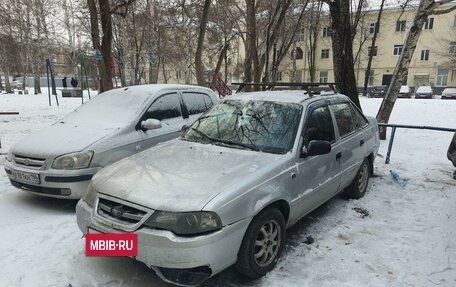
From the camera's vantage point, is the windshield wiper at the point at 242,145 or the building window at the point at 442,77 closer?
the windshield wiper at the point at 242,145

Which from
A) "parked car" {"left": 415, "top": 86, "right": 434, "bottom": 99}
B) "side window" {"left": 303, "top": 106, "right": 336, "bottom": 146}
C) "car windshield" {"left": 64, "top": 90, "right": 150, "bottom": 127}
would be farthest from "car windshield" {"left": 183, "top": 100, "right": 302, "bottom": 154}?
"parked car" {"left": 415, "top": 86, "right": 434, "bottom": 99}

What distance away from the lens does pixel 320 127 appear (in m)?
4.37

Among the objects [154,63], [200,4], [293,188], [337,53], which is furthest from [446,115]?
[154,63]

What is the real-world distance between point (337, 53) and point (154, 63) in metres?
26.7

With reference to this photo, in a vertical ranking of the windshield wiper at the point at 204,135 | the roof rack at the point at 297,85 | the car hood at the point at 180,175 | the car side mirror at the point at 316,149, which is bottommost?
the car hood at the point at 180,175

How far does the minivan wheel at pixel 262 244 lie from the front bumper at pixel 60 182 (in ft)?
8.27

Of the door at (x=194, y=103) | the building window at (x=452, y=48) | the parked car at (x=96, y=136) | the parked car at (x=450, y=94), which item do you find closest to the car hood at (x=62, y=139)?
the parked car at (x=96, y=136)

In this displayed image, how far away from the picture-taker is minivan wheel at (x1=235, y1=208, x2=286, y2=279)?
310 centimetres

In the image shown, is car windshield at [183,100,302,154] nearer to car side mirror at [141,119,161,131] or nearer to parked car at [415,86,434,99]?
car side mirror at [141,119,161,131]

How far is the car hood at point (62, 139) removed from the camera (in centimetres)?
473

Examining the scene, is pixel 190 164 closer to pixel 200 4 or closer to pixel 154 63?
pixel 200 4

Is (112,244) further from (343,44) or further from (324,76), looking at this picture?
(324,76)

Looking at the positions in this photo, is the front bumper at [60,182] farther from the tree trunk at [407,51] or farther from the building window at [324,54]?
the building window at [324,54]

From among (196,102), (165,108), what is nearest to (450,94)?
(196,102)
